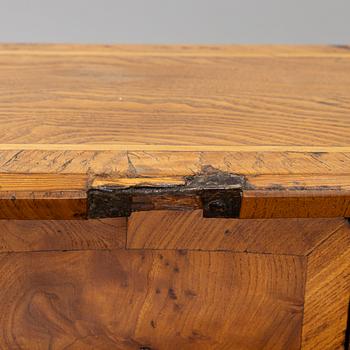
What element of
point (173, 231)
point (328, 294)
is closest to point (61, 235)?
point (173, 231)

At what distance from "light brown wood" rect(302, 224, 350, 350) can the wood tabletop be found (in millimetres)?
63

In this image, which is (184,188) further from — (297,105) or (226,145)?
(297,105)

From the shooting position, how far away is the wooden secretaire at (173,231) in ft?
2.19

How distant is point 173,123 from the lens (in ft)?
2.73

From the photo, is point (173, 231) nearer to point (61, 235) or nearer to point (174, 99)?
point (61, 235)

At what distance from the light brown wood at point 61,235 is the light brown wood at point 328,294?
20 cm

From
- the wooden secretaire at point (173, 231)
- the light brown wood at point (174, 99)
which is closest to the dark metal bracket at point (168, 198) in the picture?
the wooden secretaire at point (173, 231)

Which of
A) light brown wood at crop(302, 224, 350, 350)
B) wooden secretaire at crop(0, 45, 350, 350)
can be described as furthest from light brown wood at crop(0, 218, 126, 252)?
light brown wood at crop(302, 224, 350, 350)

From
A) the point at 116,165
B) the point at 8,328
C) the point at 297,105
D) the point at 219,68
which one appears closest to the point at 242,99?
the point at 297,105

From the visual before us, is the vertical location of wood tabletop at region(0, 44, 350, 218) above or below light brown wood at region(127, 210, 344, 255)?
above

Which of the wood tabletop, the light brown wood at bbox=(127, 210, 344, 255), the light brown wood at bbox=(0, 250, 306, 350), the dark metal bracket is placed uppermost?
the wood tabletop

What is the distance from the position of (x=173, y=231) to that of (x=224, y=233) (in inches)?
2.0

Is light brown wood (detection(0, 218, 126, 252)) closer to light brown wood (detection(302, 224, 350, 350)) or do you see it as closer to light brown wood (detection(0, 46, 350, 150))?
light brown wood (detection(0, 46, 350, 150))

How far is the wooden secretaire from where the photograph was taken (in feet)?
2.19
